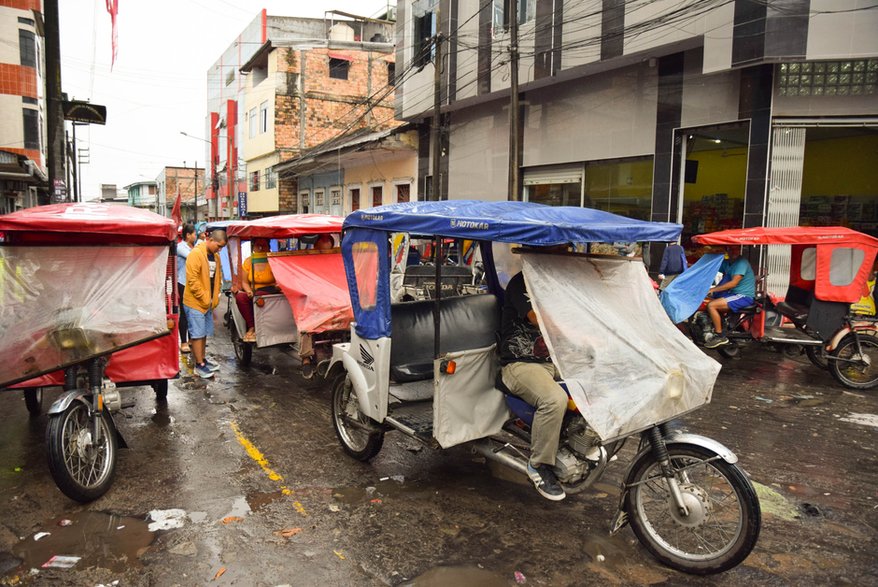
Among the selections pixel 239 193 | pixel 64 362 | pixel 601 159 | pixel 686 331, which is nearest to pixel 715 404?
pixel 686 331

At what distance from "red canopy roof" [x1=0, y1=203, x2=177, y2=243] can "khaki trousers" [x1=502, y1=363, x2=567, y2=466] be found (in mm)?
3528

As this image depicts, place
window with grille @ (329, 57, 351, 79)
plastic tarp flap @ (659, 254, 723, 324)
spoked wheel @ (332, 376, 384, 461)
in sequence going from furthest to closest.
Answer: window with grille @ (329, 57, 351, 79) < plastic tarp flap @ (659, 254, 723, 324) < spoked wheel @ (332, 376, 384, 461)

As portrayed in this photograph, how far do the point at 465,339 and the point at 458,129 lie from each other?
1619 cm

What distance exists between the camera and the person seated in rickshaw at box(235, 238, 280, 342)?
27.4 feet

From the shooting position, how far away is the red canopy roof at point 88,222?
186 inches

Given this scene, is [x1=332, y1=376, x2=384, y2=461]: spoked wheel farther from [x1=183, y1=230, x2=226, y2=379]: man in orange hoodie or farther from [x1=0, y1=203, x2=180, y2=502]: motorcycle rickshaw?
[x1=183, y1=230, x2=226, y2=379]: man in orange hoodie

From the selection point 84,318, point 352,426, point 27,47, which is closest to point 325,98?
point 27,47

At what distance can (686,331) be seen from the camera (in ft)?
31.2

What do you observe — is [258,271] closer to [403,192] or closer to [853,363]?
[853,363]

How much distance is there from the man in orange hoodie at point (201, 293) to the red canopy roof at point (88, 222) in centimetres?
206

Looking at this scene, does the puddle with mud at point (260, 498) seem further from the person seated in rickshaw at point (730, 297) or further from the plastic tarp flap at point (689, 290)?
the person seated in rickshaw at point (730, 297)

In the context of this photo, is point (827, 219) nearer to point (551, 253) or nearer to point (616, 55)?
point (616, 55)

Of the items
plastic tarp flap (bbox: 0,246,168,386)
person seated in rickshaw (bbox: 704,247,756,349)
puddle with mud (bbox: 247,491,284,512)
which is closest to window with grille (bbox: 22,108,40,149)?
plastic tarp flap (bbox: 0,246,168,386)

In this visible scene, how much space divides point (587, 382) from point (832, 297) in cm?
605
